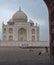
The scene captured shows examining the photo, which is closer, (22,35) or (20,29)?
(20,29)

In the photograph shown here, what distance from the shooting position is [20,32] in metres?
81.9

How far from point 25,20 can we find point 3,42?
9358 millimetres

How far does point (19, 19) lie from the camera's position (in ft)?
262

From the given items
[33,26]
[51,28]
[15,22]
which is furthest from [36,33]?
[51,28]

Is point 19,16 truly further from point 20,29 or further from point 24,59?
point 24,59

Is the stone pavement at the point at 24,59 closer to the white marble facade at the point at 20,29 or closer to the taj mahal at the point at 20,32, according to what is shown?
the taj mahal at the point at 20,32

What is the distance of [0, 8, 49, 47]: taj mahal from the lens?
76.1 meters

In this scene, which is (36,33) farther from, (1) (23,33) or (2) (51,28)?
(2) (51,28)

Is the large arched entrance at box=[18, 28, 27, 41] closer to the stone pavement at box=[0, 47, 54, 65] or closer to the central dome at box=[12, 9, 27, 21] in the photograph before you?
the central dome at box=[12, 9, 27, 21]

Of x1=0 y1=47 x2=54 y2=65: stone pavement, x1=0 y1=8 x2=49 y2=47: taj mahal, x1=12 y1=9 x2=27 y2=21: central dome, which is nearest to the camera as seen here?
x1=0 y1=47 x2=54 y2=65: stone pavement

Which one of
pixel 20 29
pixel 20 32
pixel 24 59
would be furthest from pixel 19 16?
pixel 24 59

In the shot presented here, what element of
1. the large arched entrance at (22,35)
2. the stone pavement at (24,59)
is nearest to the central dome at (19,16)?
the large arched entrance at (22,35)

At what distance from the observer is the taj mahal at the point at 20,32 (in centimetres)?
7606

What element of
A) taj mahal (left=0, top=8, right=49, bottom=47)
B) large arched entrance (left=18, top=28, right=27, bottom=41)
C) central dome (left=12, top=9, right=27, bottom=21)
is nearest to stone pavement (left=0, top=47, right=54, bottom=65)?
taj mahal (left=0, top=8, right=49, bottom=47)
